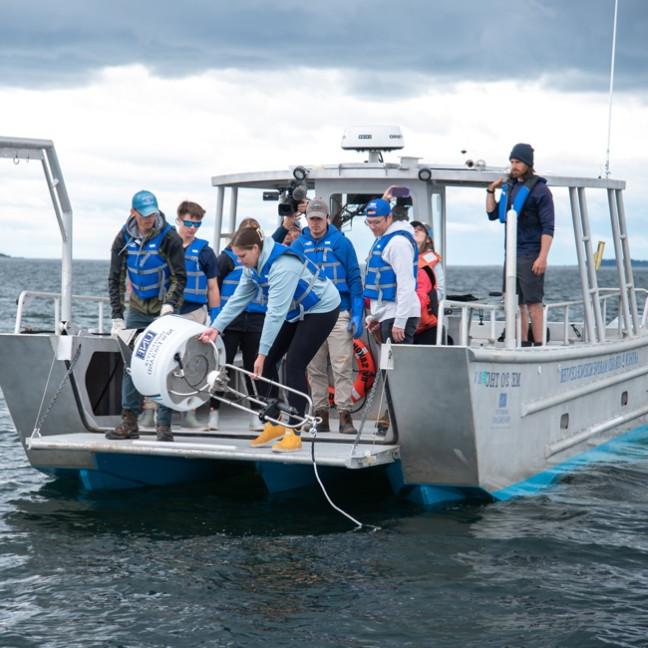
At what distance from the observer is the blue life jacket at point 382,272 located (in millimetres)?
8672

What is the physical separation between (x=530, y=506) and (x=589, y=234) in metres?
2.76

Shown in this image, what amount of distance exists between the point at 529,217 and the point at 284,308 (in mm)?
2686

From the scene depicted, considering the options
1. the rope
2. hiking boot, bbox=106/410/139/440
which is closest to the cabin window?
the rope

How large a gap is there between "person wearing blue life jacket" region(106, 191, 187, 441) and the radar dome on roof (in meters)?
3.16

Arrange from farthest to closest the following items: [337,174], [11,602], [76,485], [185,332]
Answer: [337,174], [76,485], [185,332], [11,602]

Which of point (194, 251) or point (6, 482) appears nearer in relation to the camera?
point (194, 251)

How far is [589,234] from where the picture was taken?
34.3 feet

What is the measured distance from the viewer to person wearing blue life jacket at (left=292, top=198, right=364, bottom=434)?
8.87 meters

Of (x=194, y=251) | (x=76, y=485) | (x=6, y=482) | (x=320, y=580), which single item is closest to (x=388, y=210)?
(x=194, y=251)

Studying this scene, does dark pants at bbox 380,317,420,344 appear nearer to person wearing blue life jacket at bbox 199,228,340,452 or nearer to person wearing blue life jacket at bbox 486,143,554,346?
person wearing blue life jacket at bbox 199,228,340,452

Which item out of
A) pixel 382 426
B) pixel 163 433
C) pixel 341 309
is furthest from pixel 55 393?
pixel 382 426

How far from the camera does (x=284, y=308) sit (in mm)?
7871

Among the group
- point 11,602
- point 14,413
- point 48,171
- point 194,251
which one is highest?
point 48,171

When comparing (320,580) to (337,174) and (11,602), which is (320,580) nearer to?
(11,602)
